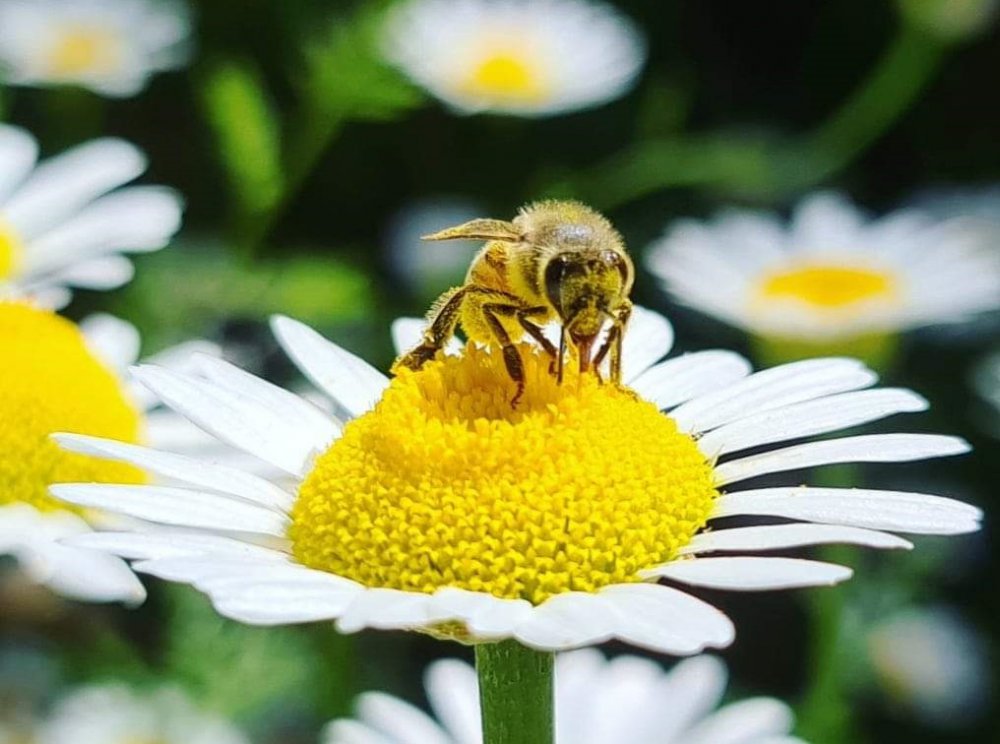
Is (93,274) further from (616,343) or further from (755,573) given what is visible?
(755,573)

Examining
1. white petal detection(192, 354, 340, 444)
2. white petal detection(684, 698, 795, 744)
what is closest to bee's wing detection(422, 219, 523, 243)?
white petal detection(192, 354, 340, 444)

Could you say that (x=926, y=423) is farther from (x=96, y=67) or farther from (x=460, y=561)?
(x=460, y=561)

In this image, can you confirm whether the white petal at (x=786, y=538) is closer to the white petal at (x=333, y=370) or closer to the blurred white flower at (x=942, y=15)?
the white petal at (x=333, y=370)

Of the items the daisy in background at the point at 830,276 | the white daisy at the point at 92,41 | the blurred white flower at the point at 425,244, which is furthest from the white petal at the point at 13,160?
the blurred white flower at the point at 425,244

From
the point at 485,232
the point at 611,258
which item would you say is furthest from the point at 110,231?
the point at 611,258

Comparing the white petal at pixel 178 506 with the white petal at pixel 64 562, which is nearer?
the white petal at pixel 178 506

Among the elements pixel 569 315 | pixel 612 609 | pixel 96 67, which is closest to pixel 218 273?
pixel 96 67
